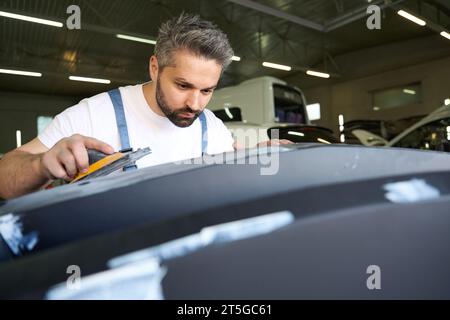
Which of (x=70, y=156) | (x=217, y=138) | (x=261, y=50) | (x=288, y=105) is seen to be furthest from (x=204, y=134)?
(x=261, y=50)

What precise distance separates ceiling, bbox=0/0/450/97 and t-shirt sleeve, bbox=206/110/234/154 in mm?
7563

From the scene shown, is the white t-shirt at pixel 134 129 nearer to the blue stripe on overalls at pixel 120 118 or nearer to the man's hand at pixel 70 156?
the blue stripe on overalls at pixel 120 118

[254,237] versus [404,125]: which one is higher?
[404,125]

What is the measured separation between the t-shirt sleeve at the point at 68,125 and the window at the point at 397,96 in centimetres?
1439

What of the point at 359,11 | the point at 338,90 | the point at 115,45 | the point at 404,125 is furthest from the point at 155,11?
the point at 338,90

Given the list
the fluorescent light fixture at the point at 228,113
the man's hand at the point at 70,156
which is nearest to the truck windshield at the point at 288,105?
the fluorescent light fixture at the point at 228,113

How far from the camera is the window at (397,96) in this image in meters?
14.0

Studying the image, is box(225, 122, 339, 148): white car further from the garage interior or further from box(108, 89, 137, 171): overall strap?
the garage interior

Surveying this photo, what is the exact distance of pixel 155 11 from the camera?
10.1 m

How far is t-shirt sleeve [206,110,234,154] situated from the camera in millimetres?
1975

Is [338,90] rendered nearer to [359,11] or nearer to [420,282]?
[359,11]

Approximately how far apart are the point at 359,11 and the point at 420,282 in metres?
11.3

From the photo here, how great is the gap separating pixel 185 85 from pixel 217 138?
381 mm

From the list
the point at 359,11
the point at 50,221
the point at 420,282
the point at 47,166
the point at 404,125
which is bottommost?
the point at 420,282
